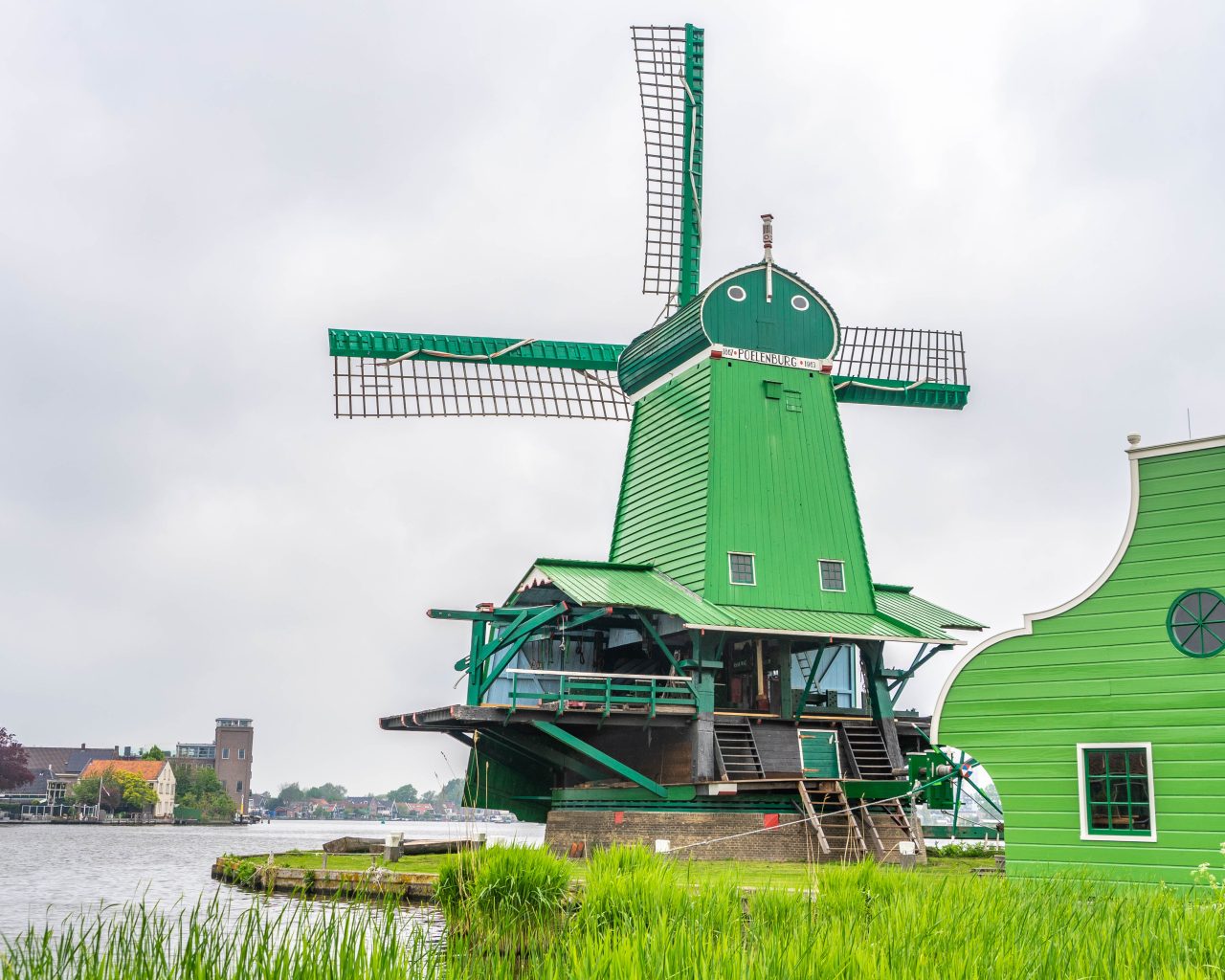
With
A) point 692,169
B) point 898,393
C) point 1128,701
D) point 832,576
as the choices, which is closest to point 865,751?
point 832,576

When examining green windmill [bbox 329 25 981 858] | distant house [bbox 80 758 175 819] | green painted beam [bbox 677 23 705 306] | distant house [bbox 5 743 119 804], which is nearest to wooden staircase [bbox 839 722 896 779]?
green windmill [bbox 329 25 981 858]

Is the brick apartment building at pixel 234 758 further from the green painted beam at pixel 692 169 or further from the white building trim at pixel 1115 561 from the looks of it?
the white building trim at pixel 1115 561

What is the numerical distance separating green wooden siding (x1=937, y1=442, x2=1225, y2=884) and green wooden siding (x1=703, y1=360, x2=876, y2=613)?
9470 millimetres

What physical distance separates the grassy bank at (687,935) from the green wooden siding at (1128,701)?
3.19m

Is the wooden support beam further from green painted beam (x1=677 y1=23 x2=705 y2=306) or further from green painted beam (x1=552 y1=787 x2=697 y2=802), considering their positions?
green painted beam (x1=677 y1=23 x2=705 y2=306)

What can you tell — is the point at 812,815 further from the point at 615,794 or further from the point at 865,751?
the point at 615,794

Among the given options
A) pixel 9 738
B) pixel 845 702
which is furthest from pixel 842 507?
pixel 9 738

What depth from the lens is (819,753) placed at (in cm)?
2322

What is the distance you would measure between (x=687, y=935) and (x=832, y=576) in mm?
18587

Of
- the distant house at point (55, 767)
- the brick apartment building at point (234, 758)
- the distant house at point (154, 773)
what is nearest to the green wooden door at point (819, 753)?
the distant house at point (154, 773)

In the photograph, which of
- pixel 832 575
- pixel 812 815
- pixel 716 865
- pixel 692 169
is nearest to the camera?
pixel 716 865

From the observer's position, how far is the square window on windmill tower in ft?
80.8

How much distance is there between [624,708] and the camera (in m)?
21.2

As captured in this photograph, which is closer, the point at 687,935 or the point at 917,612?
the point at 687,935
